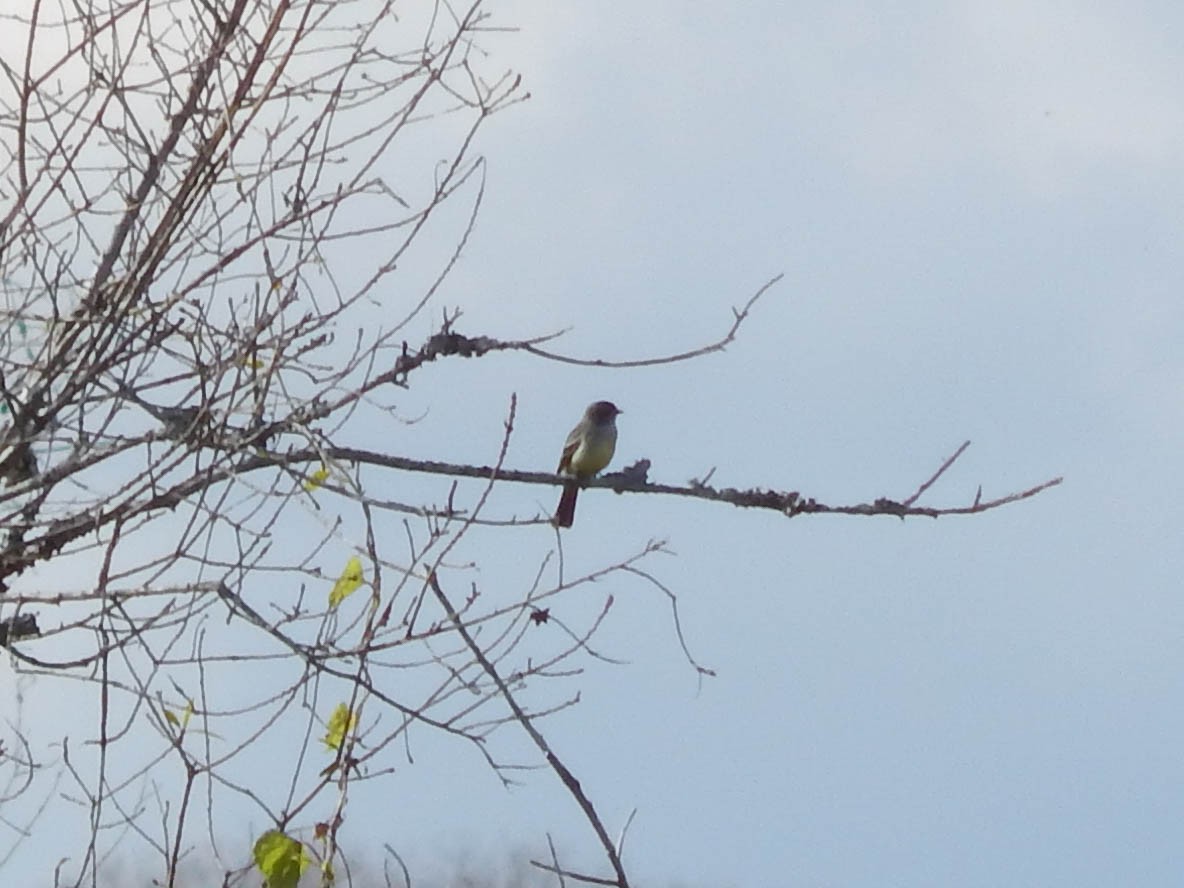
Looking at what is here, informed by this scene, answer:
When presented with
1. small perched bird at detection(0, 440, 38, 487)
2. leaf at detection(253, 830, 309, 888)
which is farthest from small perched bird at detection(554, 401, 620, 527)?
leaf at detection(253, 830, 309, 888)

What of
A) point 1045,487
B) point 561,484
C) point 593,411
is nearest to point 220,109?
point 561,484

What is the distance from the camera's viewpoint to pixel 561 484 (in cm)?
449

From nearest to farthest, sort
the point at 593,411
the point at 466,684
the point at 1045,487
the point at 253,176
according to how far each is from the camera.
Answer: the point at 1045,487
the point at 466,684
the point at 253,176
the point at 593,411

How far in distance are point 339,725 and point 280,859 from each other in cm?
30

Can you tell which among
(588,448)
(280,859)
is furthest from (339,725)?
→ (588,448)

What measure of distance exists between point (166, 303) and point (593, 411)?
12.6 feet

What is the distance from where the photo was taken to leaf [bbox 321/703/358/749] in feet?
12.8

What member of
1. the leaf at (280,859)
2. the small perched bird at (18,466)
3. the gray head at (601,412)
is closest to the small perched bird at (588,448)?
the gray head at (601,412)

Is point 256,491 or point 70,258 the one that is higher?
point 70,258

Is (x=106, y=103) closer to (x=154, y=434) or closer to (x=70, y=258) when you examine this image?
(x=70, y=258)

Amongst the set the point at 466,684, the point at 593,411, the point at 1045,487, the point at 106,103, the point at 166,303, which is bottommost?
the point at 466,684

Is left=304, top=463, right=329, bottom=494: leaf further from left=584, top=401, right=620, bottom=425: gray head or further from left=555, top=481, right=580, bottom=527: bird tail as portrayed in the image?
left=584, top=401, right=620, bottom=425: gray head

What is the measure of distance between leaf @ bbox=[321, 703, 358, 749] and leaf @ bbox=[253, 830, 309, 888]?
0.70 ft

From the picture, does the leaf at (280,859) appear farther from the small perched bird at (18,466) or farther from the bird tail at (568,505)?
the bird tail at (568,505)
